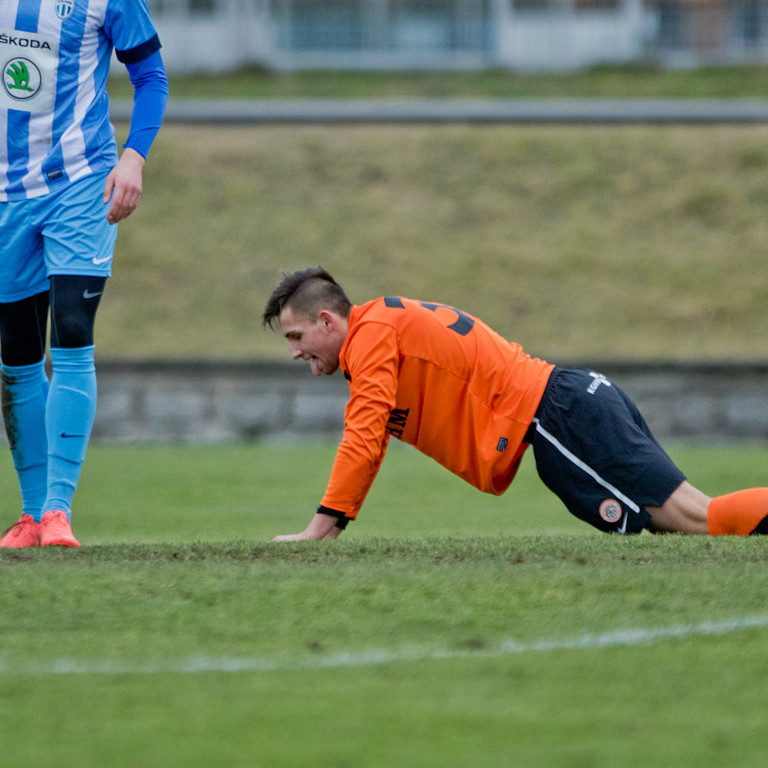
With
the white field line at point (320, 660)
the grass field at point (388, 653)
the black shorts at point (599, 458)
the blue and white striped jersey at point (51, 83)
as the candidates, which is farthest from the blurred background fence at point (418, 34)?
the white field line at point (320, 660)

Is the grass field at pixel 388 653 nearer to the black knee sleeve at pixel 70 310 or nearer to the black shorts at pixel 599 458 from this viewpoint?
the black shorts at pixel 599 458

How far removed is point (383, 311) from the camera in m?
5.07

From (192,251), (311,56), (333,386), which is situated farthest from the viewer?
(311,56)

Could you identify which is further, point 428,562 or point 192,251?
point 192,251

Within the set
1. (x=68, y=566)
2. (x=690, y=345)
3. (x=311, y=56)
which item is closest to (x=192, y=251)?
(x=690, y=345)

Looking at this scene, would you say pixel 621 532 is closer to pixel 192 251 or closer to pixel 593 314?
pixel 593 314

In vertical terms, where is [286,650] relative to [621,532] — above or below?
above

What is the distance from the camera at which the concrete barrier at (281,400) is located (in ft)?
41.0

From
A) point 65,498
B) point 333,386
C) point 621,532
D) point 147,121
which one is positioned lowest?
point 333,386

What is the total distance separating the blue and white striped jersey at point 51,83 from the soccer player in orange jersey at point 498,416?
98 centimetres

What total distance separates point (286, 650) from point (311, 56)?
90.7ft

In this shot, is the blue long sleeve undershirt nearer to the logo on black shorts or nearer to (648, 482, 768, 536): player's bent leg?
the logo on black shorts

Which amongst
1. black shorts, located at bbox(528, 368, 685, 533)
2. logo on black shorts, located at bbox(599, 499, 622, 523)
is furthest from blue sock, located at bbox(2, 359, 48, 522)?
logo on black shorts, located at bbox(599, 499, 622, 523)

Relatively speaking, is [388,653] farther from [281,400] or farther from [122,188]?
[281,400]
